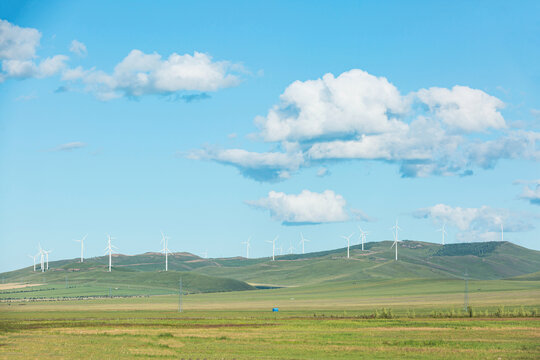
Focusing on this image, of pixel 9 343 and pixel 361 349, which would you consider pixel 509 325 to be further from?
pixel 9 343

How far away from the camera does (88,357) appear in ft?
219

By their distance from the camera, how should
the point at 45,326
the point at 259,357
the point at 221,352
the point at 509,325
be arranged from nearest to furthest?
the point at 259,357 → the point at 221,352 → the point at 509,325 → the point at 45,326

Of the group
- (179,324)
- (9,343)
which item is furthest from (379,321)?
(9,343)

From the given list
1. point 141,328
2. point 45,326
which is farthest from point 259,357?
point 45,326

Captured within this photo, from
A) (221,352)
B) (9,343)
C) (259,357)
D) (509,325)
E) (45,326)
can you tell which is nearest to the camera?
(259,357)

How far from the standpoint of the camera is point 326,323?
376ft

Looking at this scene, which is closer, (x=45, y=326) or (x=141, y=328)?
(x=141, y=328)

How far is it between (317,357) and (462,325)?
45.5 meters

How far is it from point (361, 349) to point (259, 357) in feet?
42.6

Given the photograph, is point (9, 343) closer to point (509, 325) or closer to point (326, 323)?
point (326, 323)

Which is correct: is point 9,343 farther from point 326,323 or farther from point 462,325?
point 462,325

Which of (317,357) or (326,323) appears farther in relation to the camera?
(326,323)

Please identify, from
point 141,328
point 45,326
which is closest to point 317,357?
point 141,328

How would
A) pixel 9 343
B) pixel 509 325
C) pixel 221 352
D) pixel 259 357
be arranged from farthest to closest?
pixel 509 325
pixel 9 343
pixel 221 352
pixel 259 357
